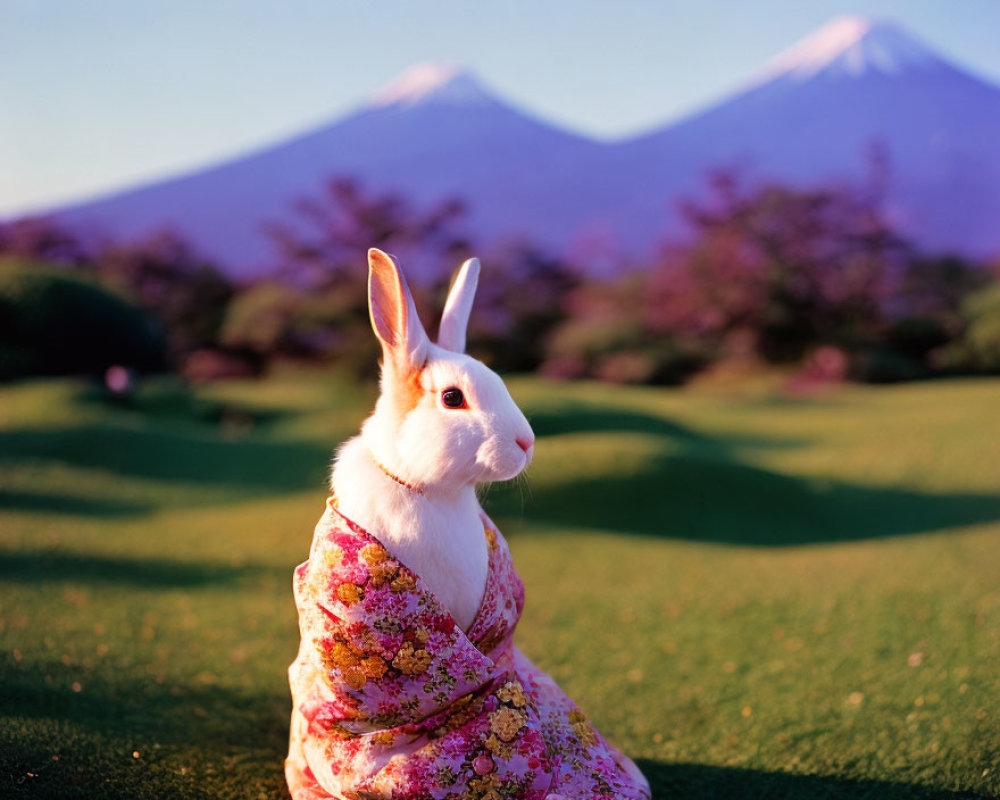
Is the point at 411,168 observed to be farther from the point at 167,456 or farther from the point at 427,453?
the point at 427,453

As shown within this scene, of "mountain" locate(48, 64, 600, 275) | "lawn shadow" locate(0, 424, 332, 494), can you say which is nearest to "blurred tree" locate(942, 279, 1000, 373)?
"mountain" locate(48, 64, 600, 275)

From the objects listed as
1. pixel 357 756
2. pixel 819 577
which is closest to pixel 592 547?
pixel 819 577

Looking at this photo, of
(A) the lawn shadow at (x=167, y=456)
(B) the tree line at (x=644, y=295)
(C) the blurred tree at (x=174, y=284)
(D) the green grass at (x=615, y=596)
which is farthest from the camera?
(C) the blurred tree at (x=174, y=284)

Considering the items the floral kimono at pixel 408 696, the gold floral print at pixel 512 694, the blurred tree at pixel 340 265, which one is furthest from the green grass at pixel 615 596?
the blurred tree at pixel 340 265

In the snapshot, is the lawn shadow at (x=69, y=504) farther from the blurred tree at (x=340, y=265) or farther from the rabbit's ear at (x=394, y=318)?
the blurred tree at (x=340, y=265)

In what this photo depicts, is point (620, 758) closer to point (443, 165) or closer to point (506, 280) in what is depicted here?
point (506, 280)

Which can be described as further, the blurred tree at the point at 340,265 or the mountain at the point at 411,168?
the mountain at the point at 411,168

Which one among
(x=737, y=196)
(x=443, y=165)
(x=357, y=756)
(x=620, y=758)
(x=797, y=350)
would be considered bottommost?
(x=797, y=350)
